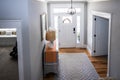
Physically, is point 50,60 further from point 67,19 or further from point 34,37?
point 67,19

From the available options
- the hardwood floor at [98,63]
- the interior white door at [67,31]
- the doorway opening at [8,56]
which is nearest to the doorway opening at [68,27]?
the interior white door at [67,31]

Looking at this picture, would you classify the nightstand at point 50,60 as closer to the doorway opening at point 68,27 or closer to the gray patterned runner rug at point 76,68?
the gray patterned runner rug at point 76,68

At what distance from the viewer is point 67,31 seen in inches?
383

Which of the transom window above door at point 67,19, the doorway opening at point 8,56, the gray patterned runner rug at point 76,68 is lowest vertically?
the gray patterned runner rug at point 76,68

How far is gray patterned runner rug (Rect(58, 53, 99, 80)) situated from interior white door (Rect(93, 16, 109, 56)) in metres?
0.72

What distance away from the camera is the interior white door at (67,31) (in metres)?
9.59

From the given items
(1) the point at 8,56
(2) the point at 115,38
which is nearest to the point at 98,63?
(2) the point at 115,38

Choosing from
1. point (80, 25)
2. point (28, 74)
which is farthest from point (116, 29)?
point (80, 25)

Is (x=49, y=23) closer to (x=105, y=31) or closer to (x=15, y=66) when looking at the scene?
(x=105, y=31)

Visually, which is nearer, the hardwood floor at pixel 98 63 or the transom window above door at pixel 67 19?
the hardwood floor at pixel 98 63

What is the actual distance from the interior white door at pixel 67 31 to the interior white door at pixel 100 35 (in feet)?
6.47

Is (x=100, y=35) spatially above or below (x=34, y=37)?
below

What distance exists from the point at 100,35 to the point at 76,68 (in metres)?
2.40

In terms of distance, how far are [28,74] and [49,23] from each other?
6.29 metres
